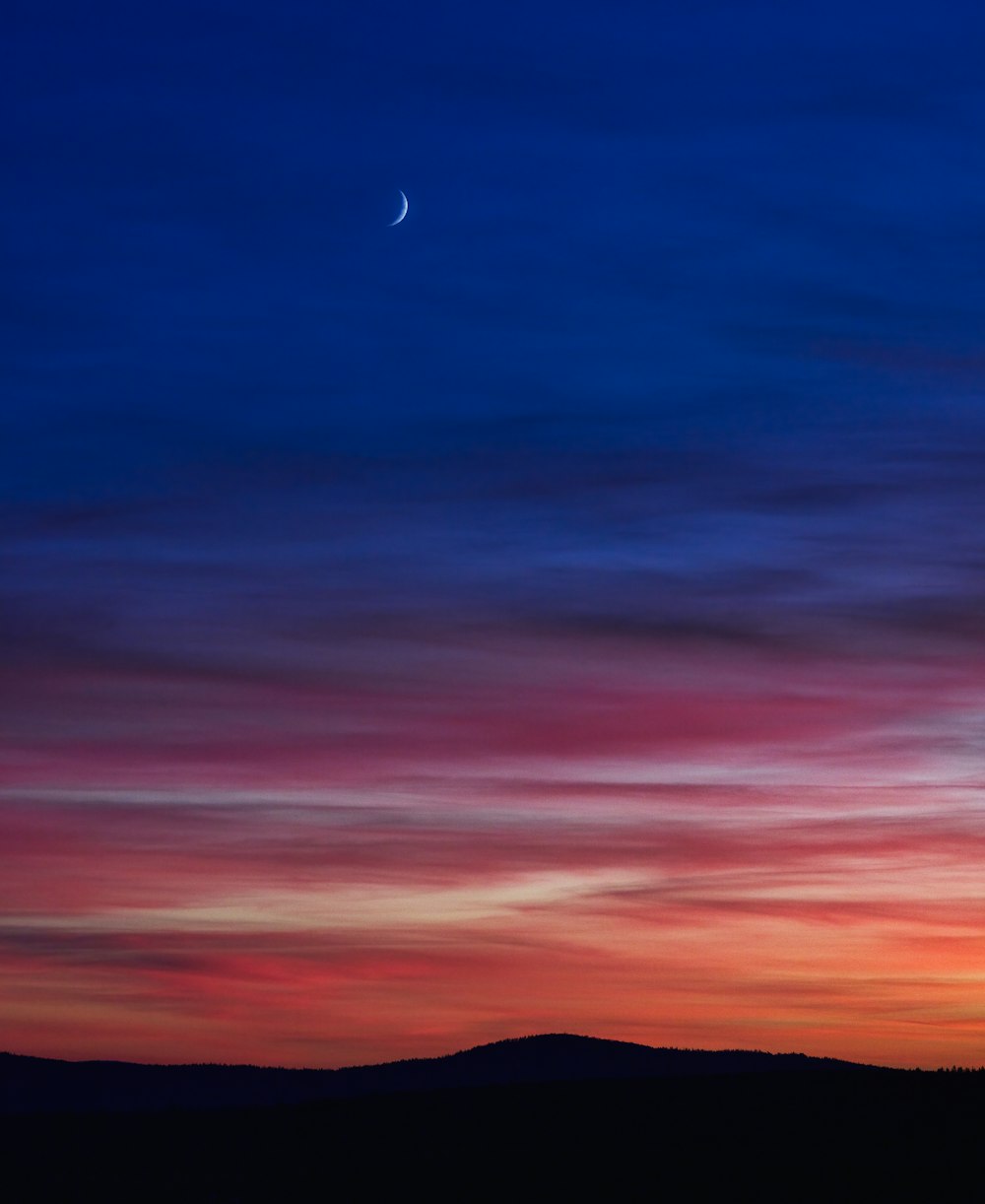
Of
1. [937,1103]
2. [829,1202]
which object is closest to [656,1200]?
[829,1202]

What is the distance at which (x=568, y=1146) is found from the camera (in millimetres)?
48750

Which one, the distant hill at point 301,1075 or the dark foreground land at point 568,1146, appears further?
the distant hill at point 301,1075

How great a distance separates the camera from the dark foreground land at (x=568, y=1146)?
42.0 metres

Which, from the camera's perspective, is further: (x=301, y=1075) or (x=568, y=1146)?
(x=301, y=1075)

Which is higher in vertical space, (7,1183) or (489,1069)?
(489,1069)

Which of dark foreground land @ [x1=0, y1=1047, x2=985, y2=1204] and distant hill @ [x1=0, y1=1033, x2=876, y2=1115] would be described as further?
distant hill @ [x1=0, y1=1033, x2=876, y2=1115]

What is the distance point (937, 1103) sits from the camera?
4791 cm

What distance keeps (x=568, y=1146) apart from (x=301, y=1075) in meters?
79.3

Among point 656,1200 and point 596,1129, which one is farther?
point 596,1129

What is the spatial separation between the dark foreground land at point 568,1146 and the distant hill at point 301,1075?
48.9 metres

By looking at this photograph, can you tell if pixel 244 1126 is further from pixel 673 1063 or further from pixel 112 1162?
pixel 673 1063

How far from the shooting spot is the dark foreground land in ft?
138

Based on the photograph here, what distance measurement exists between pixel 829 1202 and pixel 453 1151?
14324 mm

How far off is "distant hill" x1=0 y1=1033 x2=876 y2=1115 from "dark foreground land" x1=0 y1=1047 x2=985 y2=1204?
1926 inches
